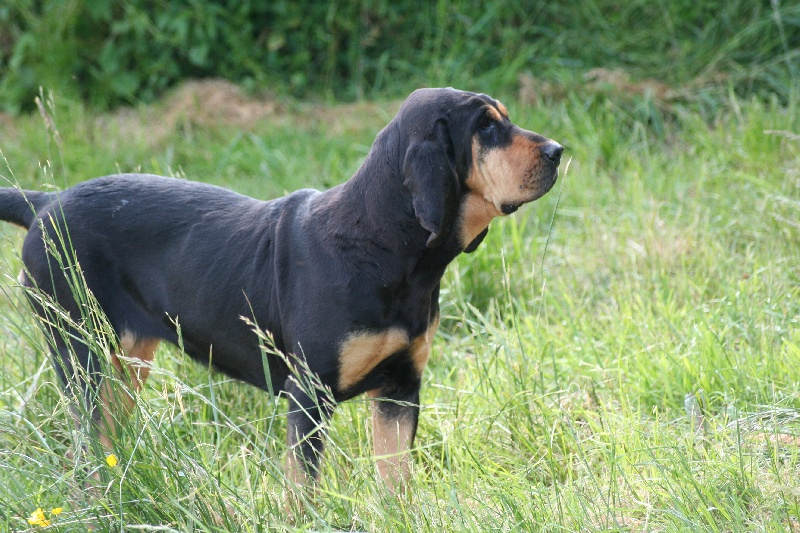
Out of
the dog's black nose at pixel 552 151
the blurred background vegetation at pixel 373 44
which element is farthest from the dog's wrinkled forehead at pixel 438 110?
the blurred background vegetation at pixel 373 44

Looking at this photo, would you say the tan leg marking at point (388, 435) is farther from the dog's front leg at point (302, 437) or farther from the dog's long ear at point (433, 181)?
the dog's long ear at point (433, 181)

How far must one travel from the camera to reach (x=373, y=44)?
8859 millimetres

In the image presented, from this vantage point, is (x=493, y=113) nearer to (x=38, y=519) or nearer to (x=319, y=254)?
(x=319, y=254)

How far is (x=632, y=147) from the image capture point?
6.88 meters

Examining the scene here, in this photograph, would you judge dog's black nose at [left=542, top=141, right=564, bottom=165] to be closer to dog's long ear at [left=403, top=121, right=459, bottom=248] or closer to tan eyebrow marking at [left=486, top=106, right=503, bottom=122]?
tan eyebrow marking at [left=486, top=106, right=503, bottom=122]

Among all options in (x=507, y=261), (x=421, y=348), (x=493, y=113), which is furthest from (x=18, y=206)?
(x=507, y=261)

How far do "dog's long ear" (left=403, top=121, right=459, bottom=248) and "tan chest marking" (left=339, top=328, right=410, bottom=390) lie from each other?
35 cm

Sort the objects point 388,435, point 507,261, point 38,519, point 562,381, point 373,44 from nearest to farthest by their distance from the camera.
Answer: point 38,519
point 388,435
point 562,381
point 507,261
point 373,44

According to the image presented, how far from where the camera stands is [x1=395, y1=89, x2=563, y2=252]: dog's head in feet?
10.7

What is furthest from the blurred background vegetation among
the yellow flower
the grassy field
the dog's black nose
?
the yellow flower

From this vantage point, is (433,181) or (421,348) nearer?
(433,181)

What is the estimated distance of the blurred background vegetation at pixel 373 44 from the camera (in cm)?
781

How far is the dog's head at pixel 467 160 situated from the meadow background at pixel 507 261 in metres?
0.45

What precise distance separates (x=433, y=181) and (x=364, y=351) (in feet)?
2.10
